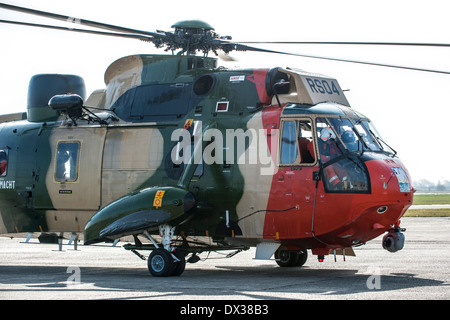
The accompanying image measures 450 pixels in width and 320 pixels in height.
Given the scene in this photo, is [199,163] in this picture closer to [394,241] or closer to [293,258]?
[293,258]

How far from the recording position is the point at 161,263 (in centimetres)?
1384

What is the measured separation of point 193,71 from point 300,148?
3.48 metres

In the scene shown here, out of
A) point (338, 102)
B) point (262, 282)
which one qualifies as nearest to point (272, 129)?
point (338, 102)

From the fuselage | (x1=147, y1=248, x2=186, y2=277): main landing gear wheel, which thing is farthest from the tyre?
the fuselage

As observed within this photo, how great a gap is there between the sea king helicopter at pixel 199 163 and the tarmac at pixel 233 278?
2.12 ft

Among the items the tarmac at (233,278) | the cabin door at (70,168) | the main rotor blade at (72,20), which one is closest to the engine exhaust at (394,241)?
the tarmac at (233,278)

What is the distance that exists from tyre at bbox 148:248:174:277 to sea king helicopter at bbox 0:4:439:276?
0.10ft

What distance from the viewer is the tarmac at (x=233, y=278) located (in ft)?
36.0

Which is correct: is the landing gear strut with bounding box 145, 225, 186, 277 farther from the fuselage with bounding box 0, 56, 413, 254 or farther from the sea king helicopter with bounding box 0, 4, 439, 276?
the fuselage with bounding box 0, 56, 413, 254

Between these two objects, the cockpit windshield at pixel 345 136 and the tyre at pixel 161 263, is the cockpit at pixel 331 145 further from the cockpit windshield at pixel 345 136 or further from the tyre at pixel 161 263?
the tyre at pixel 161 263

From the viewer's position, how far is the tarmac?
1098 centimetres

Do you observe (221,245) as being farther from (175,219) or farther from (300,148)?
(300,148)

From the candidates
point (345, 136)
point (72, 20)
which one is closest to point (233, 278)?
point (345, 136)

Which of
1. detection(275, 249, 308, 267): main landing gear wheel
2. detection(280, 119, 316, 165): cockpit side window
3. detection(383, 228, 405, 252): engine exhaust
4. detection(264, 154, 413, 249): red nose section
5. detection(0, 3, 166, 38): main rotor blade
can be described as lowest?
detection(275, 249, 308, 267): main landing gear wheel
